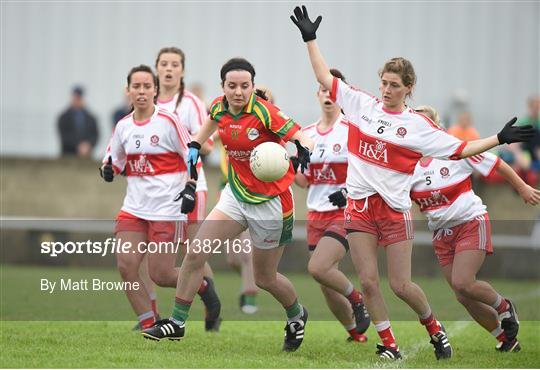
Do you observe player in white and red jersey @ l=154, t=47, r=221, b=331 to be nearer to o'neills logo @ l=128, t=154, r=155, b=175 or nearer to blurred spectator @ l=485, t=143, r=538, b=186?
o'neills logo @ l=128, t=154, r=155, b=175

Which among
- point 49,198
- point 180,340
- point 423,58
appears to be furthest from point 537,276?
point 180,340

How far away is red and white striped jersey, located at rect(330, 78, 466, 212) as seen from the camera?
9.32 m

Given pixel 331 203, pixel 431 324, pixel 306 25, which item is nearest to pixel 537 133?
pixel 331 203

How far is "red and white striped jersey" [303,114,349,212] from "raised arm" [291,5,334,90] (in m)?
1.56

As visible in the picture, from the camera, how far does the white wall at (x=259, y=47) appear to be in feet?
68.2

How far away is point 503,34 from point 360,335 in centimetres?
1211

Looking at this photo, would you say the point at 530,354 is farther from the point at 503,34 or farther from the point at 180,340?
the point at 503,34

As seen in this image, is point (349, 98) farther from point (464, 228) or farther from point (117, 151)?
point (117, 151)

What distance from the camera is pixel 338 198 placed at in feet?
33.8

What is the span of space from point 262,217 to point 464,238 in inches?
76.7

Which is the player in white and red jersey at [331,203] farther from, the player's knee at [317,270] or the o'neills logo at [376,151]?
the o'neills logo at [376,151]

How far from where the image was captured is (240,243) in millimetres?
13617

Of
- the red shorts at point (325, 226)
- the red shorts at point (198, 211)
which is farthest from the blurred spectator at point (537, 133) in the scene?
the red shorts at point (198, 211)

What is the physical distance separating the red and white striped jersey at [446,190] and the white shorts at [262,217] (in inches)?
55.7
